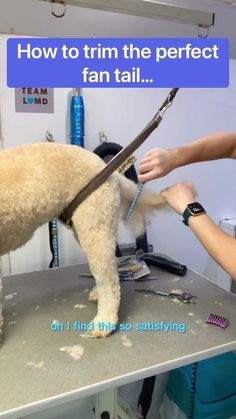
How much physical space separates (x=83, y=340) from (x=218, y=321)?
0.32m

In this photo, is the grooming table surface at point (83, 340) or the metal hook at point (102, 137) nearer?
→ the grooming table surface at point (83, 340)

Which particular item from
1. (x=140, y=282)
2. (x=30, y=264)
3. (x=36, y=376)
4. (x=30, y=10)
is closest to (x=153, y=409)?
(x=140, y=282)

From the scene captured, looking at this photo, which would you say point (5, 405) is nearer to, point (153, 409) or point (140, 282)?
point (140, 282)

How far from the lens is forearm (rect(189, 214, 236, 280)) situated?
2.32 ft

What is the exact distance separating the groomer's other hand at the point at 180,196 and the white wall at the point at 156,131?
0.51 m

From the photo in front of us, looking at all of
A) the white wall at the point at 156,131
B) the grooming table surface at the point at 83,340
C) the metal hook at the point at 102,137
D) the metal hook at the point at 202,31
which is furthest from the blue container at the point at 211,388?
the metal hook at the point at 202,31

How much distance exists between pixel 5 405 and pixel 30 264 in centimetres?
67

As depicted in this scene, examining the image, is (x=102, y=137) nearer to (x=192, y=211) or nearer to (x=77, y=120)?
(x=77, y=120)

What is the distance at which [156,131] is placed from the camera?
139 cm

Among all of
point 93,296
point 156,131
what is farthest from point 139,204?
point 156,131

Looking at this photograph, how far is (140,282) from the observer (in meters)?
1.10

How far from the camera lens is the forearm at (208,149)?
95 centimetres

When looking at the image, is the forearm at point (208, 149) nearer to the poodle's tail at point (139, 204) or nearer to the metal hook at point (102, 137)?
the poodle's tail at point (139, 204)

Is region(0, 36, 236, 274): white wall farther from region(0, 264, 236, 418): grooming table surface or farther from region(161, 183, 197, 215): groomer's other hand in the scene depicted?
region(161, 183, 197, 215): groomer's other hand
